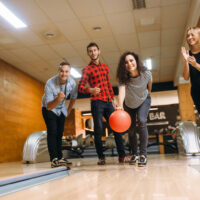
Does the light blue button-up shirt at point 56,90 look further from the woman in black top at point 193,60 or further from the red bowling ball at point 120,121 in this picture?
the woman in black top at point 193,60

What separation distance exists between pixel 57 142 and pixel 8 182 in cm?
136

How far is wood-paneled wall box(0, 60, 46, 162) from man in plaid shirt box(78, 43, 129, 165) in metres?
4.64

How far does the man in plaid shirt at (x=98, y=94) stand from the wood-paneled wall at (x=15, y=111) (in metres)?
4.64

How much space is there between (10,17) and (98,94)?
10.5 ft

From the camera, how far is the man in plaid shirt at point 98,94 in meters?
2.80

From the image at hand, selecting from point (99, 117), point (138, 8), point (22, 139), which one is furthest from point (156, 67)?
point (99, 117)

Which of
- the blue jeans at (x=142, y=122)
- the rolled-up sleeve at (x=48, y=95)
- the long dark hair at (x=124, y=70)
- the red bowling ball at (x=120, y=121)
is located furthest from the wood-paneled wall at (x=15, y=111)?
the red bowling ball at (x=120, y=121)

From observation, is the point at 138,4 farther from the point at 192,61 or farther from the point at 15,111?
the point at 15,111

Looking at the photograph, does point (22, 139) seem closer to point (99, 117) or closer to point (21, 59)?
point (21, 59)

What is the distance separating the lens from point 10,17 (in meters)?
4.87

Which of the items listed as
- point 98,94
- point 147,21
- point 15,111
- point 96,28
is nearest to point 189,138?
point 98,94

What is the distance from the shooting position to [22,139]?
7.61 metres

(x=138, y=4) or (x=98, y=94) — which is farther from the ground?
(x=138, y=4)

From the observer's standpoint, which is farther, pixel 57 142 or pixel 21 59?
pixel 21 59
